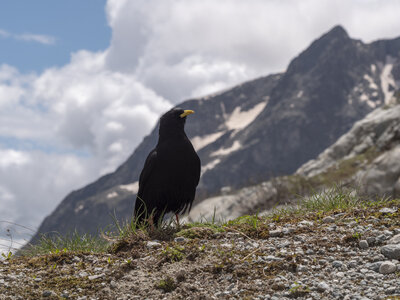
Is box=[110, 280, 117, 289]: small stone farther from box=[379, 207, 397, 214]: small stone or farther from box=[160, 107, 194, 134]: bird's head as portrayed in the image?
box=[379, 207, 397, 214]: small stone

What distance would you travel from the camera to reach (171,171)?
820 cm

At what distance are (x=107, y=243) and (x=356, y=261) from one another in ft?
13.4

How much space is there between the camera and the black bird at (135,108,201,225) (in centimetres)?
821

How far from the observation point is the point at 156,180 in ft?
27.6

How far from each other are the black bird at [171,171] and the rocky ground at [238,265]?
1697mm

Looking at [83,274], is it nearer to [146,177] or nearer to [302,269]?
[302,269]

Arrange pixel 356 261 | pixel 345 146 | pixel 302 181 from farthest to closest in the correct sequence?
pixel 345 146
pixel 302 181
pixel 356 261

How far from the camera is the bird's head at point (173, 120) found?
Result: 855cm

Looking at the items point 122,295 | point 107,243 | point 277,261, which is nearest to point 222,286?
point 277,261

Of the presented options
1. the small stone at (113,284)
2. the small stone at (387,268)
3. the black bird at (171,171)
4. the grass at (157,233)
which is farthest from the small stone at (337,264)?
the black bird at (171,171)

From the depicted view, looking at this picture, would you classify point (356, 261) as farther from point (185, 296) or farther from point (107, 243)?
point (107, 243)

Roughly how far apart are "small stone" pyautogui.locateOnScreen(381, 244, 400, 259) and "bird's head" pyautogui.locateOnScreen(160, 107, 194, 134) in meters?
4.76

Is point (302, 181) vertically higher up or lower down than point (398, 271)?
higher up

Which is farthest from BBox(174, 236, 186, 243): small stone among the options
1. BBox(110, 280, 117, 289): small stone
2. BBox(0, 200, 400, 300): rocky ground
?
BBox(110, 280, 117, 289): small stone
